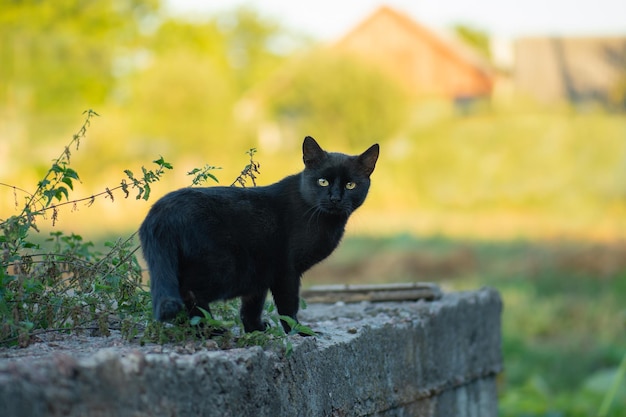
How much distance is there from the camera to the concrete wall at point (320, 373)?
2.34m

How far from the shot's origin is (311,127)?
26031 millimetres

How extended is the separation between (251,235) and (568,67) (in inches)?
1412

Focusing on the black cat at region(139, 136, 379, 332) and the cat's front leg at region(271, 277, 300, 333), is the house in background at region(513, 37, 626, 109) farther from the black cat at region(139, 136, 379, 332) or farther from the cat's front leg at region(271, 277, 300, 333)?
the cat's front leg at region(271, 277, 300, 333)

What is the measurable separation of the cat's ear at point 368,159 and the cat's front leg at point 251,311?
84 centimetres

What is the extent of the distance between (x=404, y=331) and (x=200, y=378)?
167cm

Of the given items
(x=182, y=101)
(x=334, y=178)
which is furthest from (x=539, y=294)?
(x=182, y=101)

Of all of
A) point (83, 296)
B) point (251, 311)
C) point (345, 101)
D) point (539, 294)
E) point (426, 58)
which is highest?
point (426, 58)

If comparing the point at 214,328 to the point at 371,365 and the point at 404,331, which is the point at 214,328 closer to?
the point at 371,365

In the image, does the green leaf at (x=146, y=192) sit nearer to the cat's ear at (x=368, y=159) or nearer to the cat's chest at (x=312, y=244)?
the cat's chest at (x=312, y=244)

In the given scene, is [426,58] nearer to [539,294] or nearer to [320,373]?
[539,294]

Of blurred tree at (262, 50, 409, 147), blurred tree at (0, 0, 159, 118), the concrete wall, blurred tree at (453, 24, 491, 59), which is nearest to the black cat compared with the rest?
the concrete wall

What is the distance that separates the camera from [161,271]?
3.23 metres

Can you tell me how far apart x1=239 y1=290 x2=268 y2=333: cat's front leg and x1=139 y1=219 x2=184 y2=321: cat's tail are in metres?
0.67

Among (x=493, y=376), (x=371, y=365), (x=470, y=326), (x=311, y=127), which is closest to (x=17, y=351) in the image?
(x=371, y=365)
